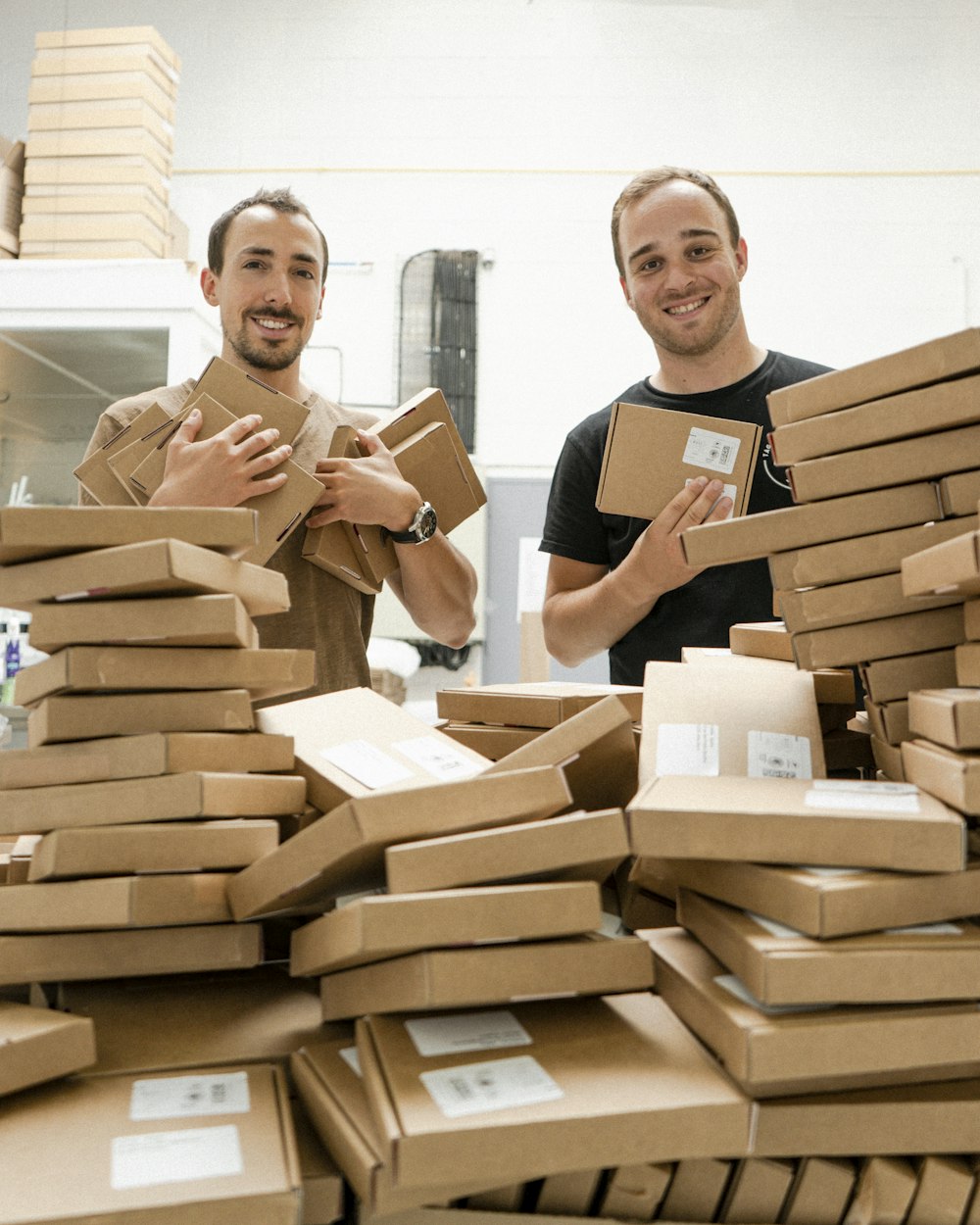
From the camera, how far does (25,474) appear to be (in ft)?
13.0

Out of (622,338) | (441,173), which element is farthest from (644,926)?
(441,173)

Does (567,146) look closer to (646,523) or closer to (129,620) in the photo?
(646,523)

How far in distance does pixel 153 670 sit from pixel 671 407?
4.12 feet

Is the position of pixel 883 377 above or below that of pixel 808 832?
above

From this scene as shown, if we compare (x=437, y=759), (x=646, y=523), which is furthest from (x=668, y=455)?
(x=437, y=759)

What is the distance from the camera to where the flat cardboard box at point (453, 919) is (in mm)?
874

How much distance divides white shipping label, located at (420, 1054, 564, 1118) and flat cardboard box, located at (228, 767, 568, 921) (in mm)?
194

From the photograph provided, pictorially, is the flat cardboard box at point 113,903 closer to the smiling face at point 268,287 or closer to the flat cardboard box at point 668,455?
the flat cardboard box at point 668,455

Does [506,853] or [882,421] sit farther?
[882,421]

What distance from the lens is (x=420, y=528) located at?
171 centimetres

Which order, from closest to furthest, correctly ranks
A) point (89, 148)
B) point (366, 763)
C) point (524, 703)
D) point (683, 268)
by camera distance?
point (366, 763) → point (524, 703) → point (683, 268) → point (89, 148)

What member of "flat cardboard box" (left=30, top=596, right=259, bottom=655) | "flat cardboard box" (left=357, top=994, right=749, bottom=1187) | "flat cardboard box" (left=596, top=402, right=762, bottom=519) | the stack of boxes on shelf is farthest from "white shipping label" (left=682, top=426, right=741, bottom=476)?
the stack of boxes on shelf

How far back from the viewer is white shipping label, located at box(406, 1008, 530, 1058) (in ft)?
2.92

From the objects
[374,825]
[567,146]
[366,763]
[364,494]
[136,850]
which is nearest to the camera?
[374,825]
